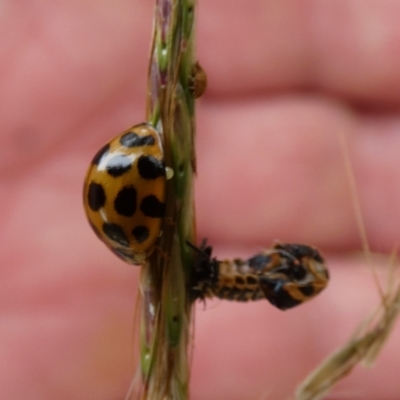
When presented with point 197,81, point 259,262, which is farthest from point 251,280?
point 197,81

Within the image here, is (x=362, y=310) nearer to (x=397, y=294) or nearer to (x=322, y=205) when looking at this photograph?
(x=322, y=205)

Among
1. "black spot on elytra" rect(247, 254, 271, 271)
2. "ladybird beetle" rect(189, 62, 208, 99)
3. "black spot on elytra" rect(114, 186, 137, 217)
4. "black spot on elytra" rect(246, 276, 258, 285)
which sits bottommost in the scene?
"black spot on elytra" rect(246, 276, 258, 285)

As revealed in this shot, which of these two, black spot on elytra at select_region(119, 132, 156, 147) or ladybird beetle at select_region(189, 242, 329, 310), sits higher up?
black spot on elytra at select_region(119, 132, 156, 147)

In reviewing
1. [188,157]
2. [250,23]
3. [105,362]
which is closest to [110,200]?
[188,157]

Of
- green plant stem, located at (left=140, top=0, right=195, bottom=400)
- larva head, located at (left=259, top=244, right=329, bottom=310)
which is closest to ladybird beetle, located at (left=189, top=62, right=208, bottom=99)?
green plant stem, located at (left=140, top=0, right=195, bottom=400)

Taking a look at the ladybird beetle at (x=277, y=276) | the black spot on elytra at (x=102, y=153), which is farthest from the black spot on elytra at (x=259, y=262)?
the black spot on elytra at (x=102, y=153)

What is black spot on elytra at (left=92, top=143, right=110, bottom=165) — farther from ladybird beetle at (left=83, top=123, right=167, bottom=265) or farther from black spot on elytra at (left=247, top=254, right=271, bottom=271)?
black spot on elytra at (left=247, top=254, right=271, bottom=271)
